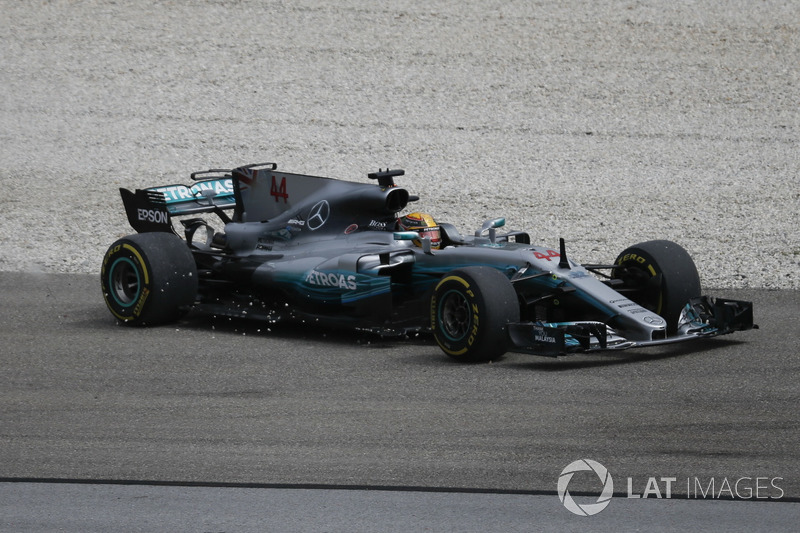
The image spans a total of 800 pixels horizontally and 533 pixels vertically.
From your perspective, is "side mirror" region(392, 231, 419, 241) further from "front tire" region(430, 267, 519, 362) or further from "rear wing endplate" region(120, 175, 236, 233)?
"rear wing endplate" region(120, 175, 236, 233)

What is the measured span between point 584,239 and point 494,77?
31.6ft

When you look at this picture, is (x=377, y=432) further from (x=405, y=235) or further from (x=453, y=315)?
(x=405, y=235)

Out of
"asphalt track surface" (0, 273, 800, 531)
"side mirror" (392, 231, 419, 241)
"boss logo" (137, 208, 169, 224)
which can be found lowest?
"asphalt track surface" (0, 273, 800, 531)

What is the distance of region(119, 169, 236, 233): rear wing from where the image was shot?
10906 millimetres

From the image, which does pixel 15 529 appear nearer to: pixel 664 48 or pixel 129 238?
pixel 129 238

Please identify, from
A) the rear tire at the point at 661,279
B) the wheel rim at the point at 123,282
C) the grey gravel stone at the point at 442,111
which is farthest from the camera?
the grey gravel stone at the point at 442,111

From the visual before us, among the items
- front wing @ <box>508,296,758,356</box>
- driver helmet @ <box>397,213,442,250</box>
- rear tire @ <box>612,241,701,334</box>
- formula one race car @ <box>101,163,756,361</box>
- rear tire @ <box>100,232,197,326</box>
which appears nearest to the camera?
front wing @ <box>508,296,758,356</box>

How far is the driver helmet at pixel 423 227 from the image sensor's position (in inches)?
371

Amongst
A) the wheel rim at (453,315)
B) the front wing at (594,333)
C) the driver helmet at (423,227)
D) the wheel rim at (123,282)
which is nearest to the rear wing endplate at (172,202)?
the wheel rim at (123,282)

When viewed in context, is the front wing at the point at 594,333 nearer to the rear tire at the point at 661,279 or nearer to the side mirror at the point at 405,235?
the rear tire at the point at 661,279

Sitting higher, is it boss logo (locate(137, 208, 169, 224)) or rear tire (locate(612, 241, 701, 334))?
boss logo (locate(137, 208, 169, 224))

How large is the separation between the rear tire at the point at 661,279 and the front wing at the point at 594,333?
282 mm

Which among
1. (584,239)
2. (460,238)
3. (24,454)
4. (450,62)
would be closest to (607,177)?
(584,239)

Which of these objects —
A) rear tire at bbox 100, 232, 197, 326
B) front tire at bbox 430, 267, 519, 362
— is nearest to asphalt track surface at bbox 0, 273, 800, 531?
front tire at bbox 430, 267, 519, 362
